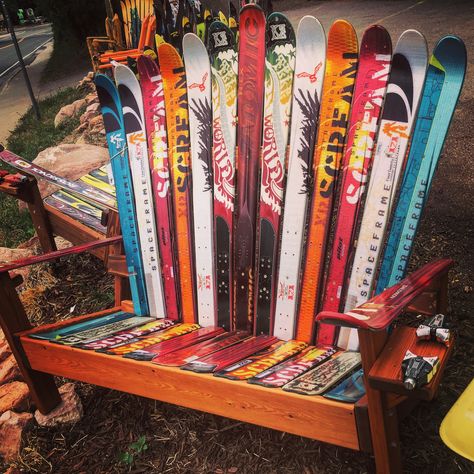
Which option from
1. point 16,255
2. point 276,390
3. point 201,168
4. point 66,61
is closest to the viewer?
point 276,390

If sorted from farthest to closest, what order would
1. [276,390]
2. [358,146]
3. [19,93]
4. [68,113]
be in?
[19,93]
[68,113]
[358,146]
[276,390]

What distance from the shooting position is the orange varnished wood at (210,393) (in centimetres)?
147

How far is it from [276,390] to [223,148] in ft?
3.09

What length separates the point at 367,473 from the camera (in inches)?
69.8

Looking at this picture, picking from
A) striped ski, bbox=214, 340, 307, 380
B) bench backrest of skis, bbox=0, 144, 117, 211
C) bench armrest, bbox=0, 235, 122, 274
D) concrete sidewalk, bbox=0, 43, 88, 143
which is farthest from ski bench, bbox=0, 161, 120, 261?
concrete sidewalk, bbox=0, 43, 88, 143

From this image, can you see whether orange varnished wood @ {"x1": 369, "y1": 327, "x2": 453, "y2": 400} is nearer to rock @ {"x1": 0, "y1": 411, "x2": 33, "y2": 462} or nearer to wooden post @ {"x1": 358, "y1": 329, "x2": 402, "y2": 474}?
wooden post @ {"x1": 358, "y1": 329, "x2": 402, "y2": 474}

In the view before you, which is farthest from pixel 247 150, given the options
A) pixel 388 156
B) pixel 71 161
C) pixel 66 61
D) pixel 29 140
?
pixel 66 61

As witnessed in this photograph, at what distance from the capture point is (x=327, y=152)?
73.4 inches

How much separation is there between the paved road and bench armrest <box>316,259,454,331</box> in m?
13.9

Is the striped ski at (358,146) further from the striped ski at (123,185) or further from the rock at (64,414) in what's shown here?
the rock at (64,414)

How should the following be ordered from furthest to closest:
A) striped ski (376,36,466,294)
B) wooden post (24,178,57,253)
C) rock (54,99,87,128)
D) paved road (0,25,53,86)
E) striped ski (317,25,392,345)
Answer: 1. paved road (0,25,53,86)
2. rock (54,99,87,128)
3. wooden post (24,178,57,253)
4. striped ski (317,25,392,345)
5. striped ski (376,36,466,294)

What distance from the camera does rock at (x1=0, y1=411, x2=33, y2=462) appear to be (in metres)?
2.18

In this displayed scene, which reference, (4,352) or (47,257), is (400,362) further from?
(4,352)

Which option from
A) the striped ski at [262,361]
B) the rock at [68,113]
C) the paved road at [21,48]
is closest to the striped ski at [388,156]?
the striped ski at [262,361]
